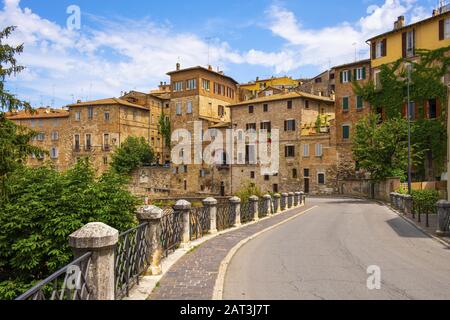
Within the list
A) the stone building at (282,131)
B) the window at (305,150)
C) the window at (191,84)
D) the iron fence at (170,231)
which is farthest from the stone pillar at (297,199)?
the window at (191,84)

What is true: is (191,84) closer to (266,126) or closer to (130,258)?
(266,126)

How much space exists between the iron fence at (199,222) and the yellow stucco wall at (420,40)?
36.7 meters

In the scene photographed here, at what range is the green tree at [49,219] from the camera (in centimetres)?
1271

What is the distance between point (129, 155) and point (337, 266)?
5513cm

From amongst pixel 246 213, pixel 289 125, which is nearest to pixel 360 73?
pixel 289 125

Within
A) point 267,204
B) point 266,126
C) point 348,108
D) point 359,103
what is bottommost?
point 267,204

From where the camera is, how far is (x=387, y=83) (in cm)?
4497

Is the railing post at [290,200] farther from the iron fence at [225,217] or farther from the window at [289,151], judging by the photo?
the window at [289,151]

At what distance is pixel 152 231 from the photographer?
886 cm

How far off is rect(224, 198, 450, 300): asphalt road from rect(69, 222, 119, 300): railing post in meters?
2.51

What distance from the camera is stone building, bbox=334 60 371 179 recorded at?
159 ft
